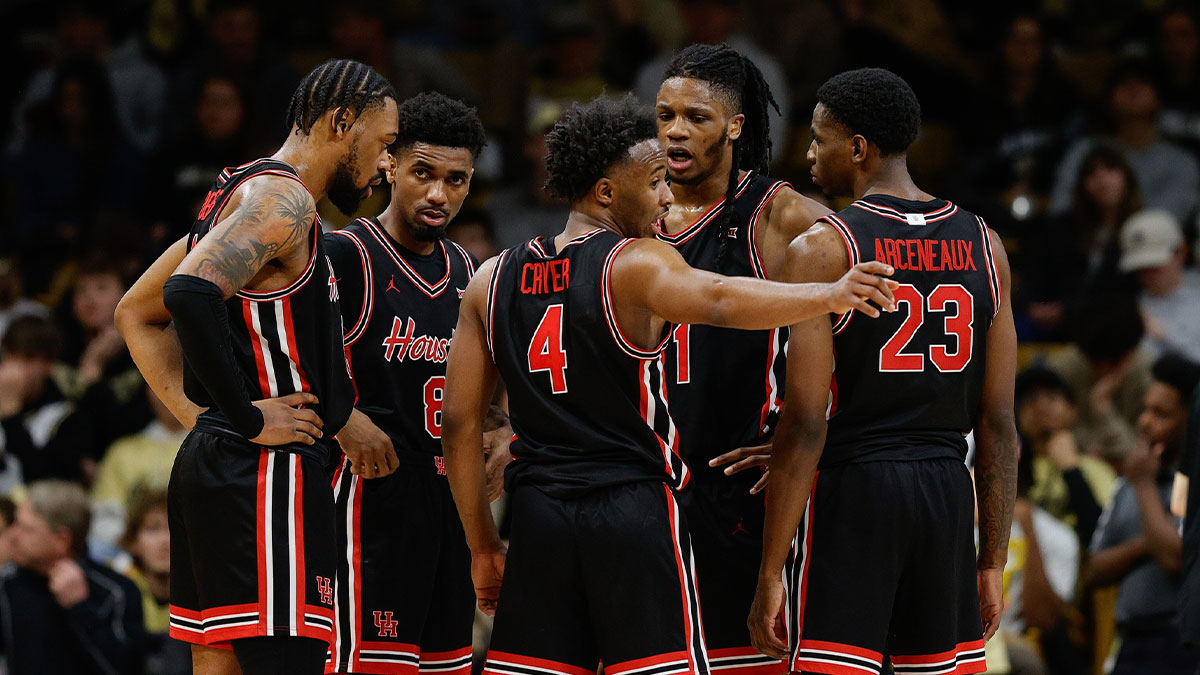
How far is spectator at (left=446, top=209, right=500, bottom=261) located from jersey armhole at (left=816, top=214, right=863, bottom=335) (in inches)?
209

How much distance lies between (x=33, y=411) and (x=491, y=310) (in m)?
6.08

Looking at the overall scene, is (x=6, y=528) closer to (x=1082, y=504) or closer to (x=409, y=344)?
(x=409, y=344)

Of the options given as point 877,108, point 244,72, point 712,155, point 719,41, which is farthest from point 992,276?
point 244,72

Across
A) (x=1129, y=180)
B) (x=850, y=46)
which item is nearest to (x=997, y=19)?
(x=850, y=46)

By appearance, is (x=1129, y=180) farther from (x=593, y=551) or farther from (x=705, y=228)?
(x=593, y=551)

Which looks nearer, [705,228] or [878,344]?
[878,344]

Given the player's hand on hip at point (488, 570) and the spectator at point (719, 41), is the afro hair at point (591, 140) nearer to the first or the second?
the player's hand on hip at point (488, 570)

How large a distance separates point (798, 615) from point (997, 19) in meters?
9.04

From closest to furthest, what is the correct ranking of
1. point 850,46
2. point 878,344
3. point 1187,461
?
point 878,344
point 1187,461
point 850,46

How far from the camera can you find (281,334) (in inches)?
180

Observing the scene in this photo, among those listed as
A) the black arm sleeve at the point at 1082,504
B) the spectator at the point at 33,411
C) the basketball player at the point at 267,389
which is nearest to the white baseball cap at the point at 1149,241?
the black arm sleeve at the point at 1082,504

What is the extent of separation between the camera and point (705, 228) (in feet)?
17.5

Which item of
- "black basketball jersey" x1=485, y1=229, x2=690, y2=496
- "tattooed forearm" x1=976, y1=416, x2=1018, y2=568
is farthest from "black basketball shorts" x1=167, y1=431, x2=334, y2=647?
"tattooed forearm" x1=976, y1=416, x2=1018, y2=568

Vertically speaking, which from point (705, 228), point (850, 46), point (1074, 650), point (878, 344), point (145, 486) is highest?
point (850, 46)
